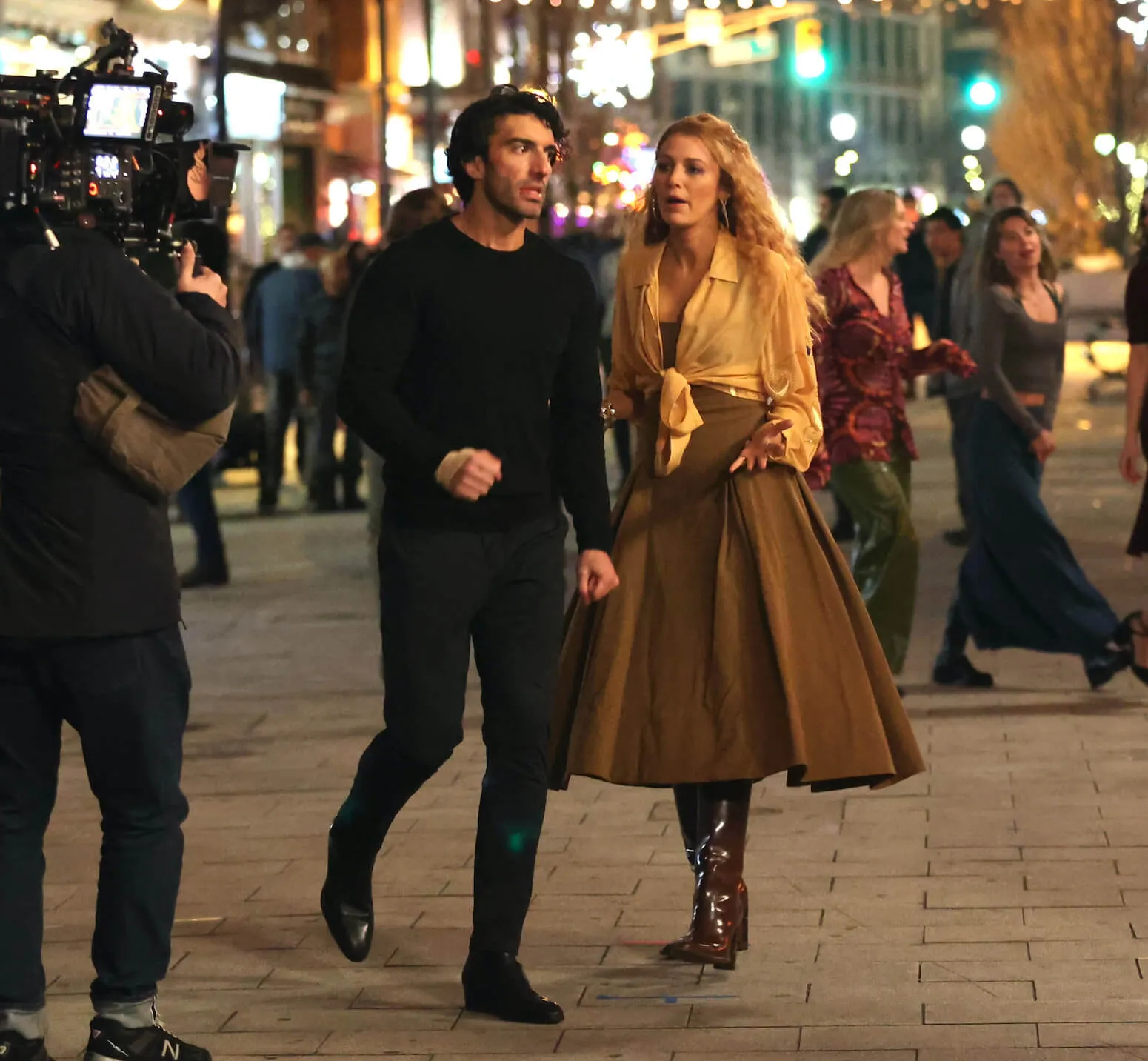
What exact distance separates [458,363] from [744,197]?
1.09m

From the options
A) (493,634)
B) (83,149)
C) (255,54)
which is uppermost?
(255,54)

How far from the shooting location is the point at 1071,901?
21.1 feet

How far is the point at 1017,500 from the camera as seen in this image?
9922mm

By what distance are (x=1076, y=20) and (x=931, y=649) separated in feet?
137

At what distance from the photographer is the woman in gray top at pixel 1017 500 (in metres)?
9.80

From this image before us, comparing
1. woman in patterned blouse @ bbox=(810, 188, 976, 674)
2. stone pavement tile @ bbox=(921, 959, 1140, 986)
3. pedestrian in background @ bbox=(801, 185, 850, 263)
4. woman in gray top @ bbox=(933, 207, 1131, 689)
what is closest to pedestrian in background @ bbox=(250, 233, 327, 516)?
pedestrian in background @ bbox=(801, 185, 850, 263)

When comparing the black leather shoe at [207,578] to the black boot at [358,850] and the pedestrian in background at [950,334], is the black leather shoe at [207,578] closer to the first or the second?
the pedestrian in background at [950,334]

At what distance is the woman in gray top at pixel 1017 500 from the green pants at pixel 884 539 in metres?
0.52

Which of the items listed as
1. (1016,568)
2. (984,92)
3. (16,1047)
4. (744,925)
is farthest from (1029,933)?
(984,92)

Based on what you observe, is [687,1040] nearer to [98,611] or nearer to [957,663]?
[98,611]

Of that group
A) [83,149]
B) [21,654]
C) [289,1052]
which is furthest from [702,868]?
[83,149]

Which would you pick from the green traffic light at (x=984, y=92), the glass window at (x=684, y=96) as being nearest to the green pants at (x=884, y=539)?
the green traffic light at (x=984, y=92)

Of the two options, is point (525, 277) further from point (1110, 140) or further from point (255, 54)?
point (1110, 140)

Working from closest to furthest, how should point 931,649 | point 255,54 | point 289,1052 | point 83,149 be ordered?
point 83,149 → point 289,1052 → point 931,649 → point 255,54
